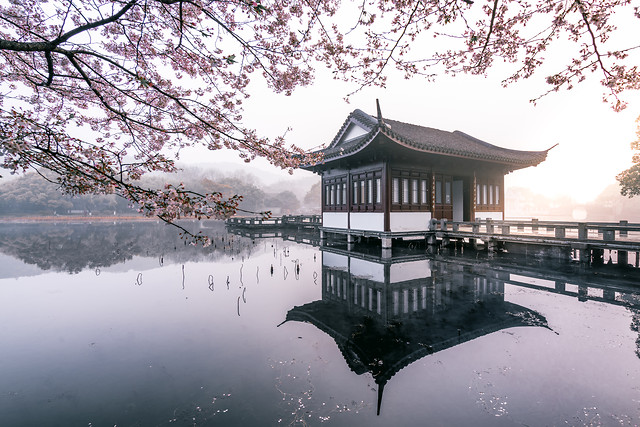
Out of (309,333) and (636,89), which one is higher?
(636,89)

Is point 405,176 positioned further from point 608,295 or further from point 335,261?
point 608,295

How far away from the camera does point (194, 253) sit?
1505 cm

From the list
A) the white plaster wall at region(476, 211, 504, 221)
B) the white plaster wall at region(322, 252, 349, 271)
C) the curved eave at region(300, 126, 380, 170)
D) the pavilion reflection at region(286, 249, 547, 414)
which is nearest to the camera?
the pavilion reflection at region(286, 249, 547, 414)

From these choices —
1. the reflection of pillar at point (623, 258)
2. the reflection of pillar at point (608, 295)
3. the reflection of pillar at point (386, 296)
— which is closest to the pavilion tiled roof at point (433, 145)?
the reflection of pillar at point (386, 296)

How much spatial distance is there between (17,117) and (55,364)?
11.1 ft

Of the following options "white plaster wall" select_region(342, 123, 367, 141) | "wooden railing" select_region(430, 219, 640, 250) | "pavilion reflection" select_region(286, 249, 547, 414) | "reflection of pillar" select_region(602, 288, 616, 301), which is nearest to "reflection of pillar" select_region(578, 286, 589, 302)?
"reflection of pillar" select_region(602, 288, 616, 301)

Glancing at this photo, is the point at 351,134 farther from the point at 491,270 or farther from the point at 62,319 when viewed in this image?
the point at 62,319

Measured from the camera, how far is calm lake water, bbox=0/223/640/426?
302 centimetres

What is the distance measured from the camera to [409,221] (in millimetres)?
14703

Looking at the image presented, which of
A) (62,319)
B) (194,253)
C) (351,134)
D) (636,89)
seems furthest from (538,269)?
(194,253)

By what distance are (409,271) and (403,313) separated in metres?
4.02

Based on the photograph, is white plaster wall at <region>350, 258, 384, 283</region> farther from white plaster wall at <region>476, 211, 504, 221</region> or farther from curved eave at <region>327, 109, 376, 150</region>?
white plaster wall at <region>476, 211, 504, 221</region>

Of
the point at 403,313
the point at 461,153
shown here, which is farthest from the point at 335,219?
the point at 403,313

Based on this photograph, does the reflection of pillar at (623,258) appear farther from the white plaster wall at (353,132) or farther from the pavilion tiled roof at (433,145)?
the white plaster wall at (353,132)
